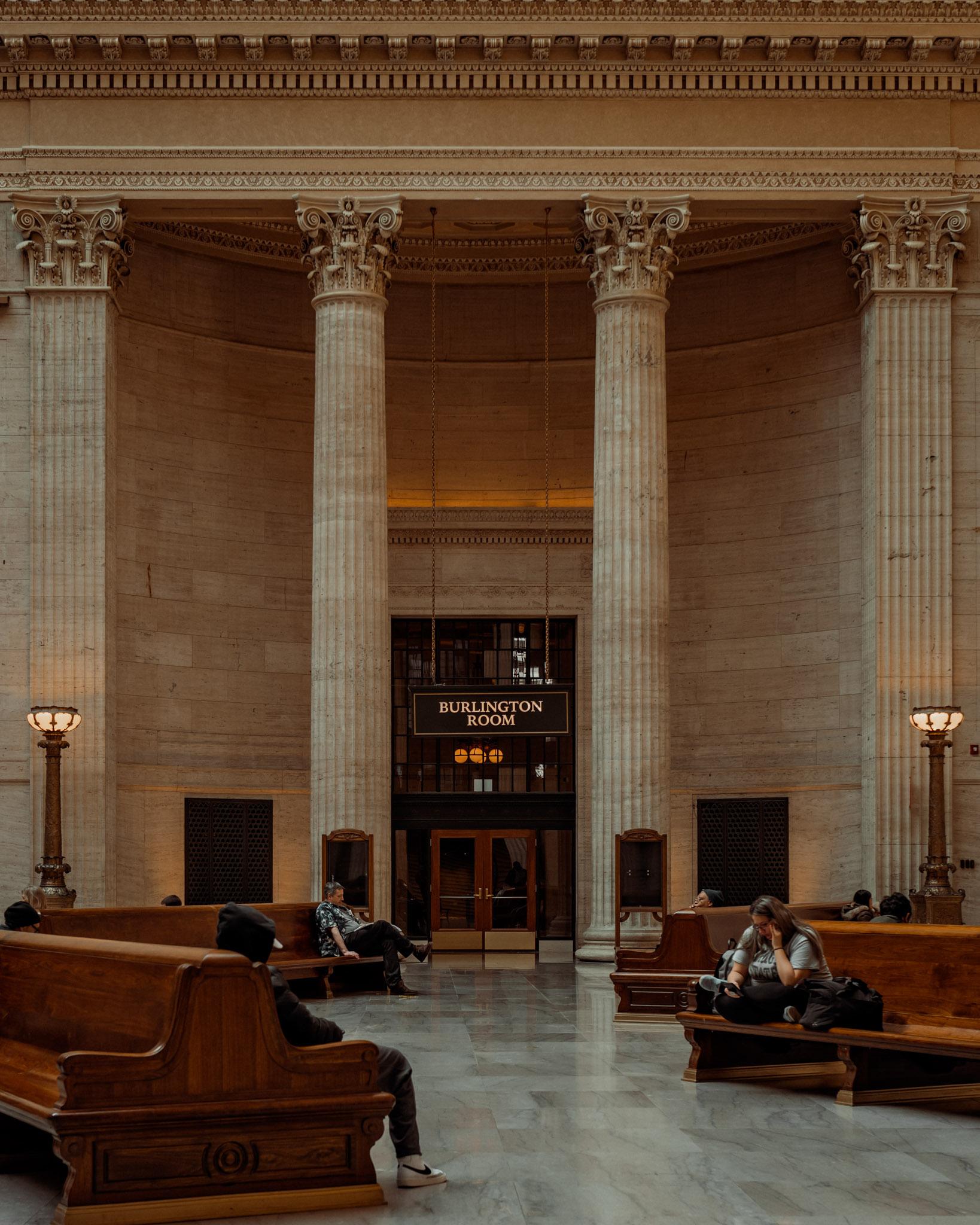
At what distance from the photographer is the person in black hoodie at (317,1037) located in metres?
7.28

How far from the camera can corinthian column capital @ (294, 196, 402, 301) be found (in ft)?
68.2

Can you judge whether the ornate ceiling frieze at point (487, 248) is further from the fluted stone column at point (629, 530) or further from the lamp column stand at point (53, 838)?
the lamp column stand at point (53, 838)

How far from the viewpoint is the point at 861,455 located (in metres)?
22.8

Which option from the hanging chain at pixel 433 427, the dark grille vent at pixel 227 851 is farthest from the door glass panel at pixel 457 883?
the dark grille vent at pixel 227 851

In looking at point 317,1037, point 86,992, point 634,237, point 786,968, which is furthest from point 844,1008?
point 634,237

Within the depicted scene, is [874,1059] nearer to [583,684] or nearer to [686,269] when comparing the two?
[583,684]

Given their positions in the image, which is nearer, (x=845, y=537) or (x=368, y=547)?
(x=368, y=547)

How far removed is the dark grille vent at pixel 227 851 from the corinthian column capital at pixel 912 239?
42.8ft

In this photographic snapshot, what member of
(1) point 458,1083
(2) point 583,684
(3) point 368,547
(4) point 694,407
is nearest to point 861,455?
(4) point 694,407

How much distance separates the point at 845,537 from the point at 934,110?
678cm

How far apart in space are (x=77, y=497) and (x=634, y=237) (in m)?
8.87

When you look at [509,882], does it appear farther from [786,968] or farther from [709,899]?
[786,968]

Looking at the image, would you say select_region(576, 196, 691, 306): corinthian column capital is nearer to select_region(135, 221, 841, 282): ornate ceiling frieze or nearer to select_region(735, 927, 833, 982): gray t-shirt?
select_region(135, 221, 841, 282): ornate ceiling frieze

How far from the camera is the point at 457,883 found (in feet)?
82.1
